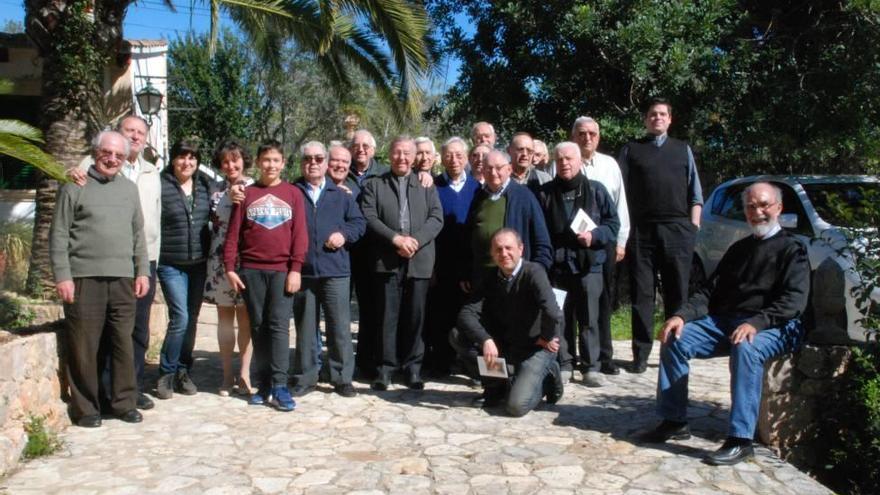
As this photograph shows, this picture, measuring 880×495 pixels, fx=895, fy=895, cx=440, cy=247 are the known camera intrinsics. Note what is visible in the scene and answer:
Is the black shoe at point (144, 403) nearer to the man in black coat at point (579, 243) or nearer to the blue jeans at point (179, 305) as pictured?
the blue jeans at point (179, 305)

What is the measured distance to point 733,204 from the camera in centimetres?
981

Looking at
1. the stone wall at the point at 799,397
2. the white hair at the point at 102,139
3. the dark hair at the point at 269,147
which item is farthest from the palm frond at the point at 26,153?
the stone wall at the point at 799,397

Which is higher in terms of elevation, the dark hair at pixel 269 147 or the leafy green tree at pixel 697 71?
the leafy green tree at pixel 697 71

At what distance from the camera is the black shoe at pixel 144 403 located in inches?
242

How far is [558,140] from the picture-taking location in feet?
36.5

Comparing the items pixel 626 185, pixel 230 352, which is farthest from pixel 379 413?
pixel 626 185

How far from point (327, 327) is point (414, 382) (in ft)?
2.61

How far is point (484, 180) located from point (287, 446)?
2.57 meters

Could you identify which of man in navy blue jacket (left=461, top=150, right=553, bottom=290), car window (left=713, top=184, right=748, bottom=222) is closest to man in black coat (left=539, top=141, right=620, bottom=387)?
man in navy blue jacket (left=461, top=150, right=553, bottom=290)

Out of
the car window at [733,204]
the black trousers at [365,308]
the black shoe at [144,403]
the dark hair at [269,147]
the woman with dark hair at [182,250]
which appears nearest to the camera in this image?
the black shoe at [144,403]

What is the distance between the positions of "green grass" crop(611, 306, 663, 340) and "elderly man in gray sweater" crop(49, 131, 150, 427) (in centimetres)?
511

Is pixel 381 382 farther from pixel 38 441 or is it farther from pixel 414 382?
pixel 38 441

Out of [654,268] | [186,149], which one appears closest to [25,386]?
[186,149]

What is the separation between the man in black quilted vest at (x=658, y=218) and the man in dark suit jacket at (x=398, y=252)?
66.0 inches
